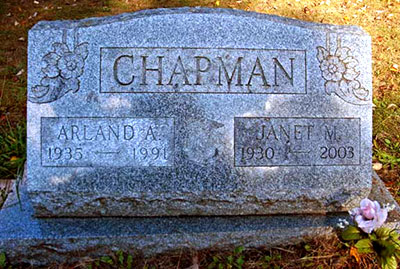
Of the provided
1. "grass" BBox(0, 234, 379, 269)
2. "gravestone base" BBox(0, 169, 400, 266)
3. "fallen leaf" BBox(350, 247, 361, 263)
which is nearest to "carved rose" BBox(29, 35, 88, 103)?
"gravestone base" BBox(0, 169, 400, 266)

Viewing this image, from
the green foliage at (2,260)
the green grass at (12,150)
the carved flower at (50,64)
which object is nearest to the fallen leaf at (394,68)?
the carved flower at (50,64)

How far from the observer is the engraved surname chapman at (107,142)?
2473 millimetres

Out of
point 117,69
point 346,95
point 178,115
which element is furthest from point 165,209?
point 346,95

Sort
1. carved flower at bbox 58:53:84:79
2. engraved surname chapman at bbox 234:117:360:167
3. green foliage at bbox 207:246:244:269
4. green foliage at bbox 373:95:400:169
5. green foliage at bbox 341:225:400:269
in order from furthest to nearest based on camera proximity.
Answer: green foliage at bbox 373:95:400:169 → engraved surname chapman at bbox 234:117:360:167 → carved flower at bbox 58:53:84:79 → green foliage at bbox 207:246:244:269 → green foliage at bbox 341:225:400:269

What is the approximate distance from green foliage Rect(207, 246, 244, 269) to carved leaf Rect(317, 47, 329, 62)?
55.8 inches

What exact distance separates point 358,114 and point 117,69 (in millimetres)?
1709

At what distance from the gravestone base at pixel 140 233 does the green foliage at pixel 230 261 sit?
2.5 inches

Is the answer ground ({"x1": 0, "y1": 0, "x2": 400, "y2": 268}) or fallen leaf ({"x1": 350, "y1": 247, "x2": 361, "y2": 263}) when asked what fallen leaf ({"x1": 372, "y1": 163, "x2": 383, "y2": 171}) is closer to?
ground ({"x1": 0, "y1": 0, "x2": 400, "y2": 268})

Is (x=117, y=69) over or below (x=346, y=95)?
over

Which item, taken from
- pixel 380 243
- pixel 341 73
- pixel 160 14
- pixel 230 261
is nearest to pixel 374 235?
pixel 380 243

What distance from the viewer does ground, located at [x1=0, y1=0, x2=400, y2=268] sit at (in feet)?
12.2

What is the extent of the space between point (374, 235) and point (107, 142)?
1859 millimetres

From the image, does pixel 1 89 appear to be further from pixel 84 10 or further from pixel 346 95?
pixel 346 95

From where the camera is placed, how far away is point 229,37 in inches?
99.2
